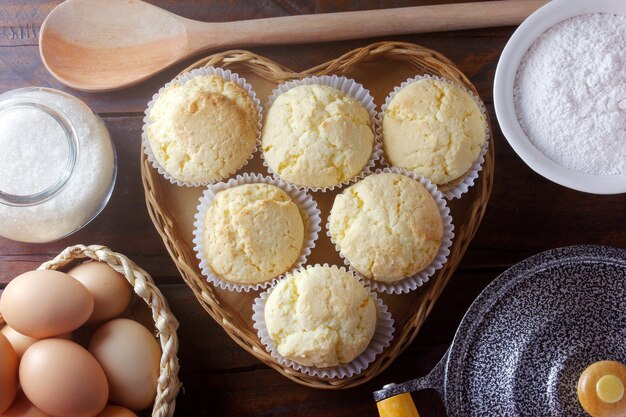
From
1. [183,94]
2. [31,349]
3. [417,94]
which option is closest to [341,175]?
[417,94]

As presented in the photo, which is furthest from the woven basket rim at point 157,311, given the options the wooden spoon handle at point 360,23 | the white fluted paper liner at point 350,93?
the wooden spoon handle at point 360,23

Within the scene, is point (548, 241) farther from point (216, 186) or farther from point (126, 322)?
point (126, 322)

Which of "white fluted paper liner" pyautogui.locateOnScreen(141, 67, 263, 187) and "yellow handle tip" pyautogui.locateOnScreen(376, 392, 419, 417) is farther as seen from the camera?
"white fluted paper liner" pyautogui.locateOnScreen(141, 67, 263, 187)

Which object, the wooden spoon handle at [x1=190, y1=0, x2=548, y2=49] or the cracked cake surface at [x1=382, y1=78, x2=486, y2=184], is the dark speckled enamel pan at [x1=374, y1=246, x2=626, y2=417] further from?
the wooden spoon handle at [x1=190, y1=0, x2=548, y2=49]

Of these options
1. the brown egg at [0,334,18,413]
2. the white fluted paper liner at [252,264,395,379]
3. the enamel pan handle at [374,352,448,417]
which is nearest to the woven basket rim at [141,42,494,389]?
the white fluted paper liner at [252,264,395,379]

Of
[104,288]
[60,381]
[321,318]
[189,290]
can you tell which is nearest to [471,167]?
[321,318]

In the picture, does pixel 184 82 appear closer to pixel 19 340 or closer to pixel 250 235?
pixel 250 235
